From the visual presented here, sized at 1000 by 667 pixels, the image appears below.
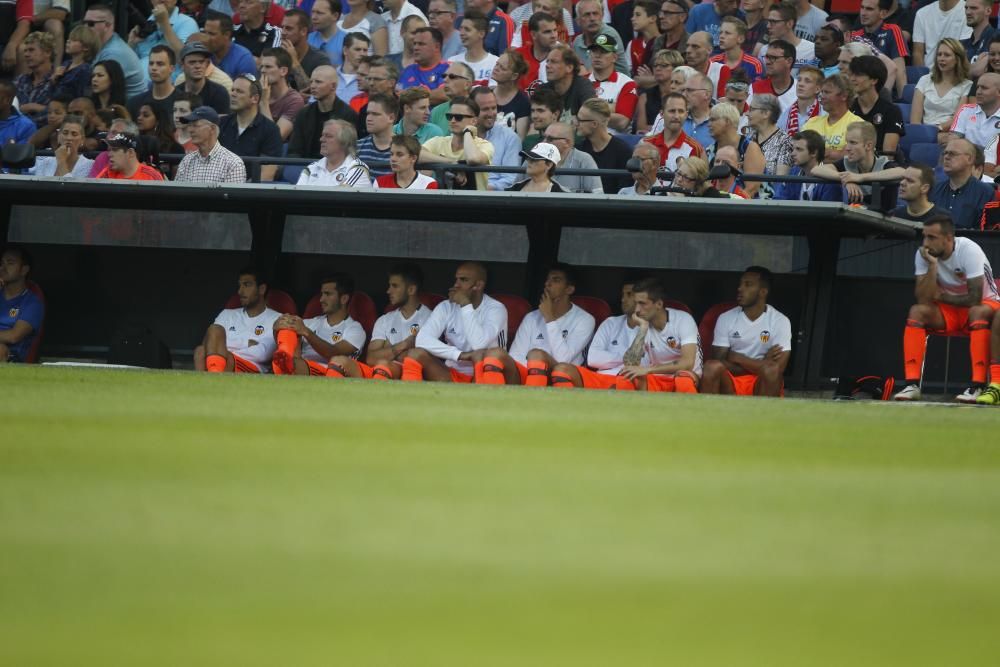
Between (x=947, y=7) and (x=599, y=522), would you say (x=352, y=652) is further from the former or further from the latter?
(x=947, y=7)

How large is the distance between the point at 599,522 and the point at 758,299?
756cm

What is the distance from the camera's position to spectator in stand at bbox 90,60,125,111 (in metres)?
14.3

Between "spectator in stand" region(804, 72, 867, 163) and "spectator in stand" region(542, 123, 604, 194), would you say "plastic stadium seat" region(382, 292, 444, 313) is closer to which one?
"spectator in stand" region(542, 123, 604, 194)

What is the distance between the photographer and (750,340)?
37.8 ft

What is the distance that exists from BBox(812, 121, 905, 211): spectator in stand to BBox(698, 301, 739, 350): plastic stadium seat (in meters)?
1.25

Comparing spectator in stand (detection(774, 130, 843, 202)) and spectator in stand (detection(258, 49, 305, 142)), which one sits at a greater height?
spectator in stand (detection(258, 49, 305, 142))

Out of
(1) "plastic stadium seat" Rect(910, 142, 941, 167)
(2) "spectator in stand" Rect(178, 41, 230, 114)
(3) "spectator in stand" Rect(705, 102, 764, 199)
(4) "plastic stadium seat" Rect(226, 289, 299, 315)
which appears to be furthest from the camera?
(2) "spectator in stand" Rect(178, 41, 230, 114)

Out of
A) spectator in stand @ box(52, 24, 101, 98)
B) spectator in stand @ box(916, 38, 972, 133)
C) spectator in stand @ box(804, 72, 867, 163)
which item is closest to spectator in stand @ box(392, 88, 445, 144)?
spectator in stand @ box(804, 72, 867, 163)

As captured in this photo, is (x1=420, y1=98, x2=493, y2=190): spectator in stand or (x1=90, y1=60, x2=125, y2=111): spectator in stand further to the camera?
(x1=90, y1=60, x2=125, y2=111): spectator in stand

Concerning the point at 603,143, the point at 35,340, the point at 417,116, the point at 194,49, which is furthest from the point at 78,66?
the point at 603,143

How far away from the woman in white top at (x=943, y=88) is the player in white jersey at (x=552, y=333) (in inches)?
153

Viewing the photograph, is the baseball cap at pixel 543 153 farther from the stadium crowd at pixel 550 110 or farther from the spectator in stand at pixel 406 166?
the spectator in stand at pixel 406 166

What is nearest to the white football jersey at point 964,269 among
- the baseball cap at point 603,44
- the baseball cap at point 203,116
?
the baseball cap at point 603,44

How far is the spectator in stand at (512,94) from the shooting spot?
1359 cm
